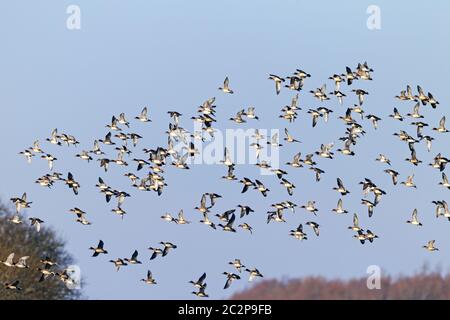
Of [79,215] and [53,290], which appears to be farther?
[53,290]

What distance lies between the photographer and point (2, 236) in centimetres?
13138

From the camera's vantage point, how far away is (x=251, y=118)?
106 m

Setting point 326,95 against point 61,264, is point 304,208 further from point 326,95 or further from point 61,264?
point 61,264

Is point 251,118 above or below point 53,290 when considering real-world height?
above

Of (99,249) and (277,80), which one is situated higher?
(277,80)

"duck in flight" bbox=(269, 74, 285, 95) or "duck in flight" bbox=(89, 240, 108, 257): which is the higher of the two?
"duck in flight" bbox=(269, 74, 285, 95)

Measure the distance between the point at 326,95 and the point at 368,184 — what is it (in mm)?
5453

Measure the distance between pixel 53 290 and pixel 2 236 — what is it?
4.71m

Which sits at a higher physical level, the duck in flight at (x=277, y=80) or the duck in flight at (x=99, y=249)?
the duck in flight at (x=277, y=80)

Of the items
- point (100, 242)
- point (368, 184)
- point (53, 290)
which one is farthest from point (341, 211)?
point (53, 290)
